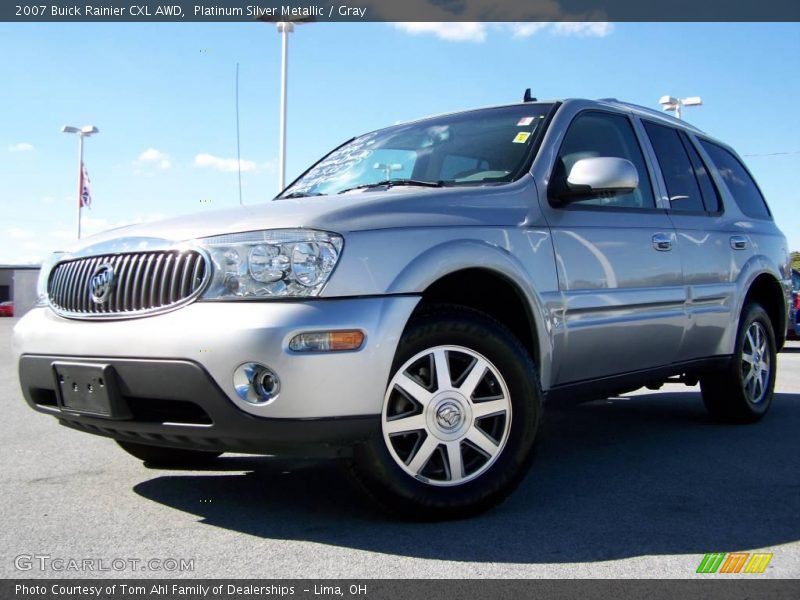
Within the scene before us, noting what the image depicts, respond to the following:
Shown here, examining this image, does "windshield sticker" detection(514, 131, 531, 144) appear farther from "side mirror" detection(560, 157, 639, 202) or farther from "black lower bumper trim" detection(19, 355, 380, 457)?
"black lower bumper trim" detection(19, 355, 380, 457)

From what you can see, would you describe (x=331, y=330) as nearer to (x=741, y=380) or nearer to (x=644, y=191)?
(x=644, y=191)

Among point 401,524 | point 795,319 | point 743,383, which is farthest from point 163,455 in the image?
point 795,319

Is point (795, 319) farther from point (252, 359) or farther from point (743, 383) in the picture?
point (252, 359)

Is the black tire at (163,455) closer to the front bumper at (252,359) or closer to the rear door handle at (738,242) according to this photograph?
the front bumper at (252,359)

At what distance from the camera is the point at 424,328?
3.03m

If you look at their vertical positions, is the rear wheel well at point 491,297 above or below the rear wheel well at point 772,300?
above

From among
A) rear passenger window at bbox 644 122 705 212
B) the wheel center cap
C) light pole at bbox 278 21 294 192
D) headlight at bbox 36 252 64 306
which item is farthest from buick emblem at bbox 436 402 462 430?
light pole at bbox 278 21 294 192

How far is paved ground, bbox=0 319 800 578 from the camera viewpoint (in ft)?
8.71

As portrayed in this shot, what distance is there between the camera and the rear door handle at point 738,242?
17.1 ft

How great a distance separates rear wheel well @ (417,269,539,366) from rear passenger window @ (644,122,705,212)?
1614 mm

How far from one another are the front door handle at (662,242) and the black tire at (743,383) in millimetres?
1144

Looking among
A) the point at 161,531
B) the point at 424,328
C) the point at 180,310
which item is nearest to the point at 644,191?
the point at 424,328
